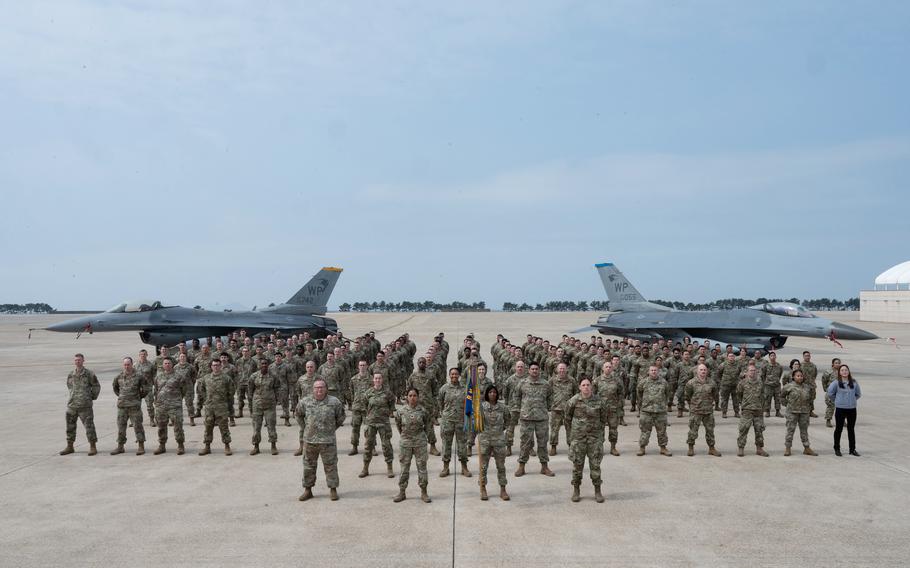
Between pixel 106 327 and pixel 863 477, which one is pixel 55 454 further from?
pixel 106 327

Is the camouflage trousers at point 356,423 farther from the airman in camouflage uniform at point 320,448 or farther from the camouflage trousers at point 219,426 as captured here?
the camouflage trousers at point 219,426

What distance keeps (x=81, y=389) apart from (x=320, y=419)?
5513mm

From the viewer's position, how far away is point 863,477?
8906mm

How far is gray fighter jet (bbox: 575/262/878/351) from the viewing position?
21734 mm

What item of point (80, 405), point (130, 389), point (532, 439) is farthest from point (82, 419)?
point (532, 439)

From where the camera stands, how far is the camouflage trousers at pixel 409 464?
25.5 feet

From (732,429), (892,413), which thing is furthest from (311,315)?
(892,413)

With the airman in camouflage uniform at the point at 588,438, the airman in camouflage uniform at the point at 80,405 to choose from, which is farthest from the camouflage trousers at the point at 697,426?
the airman in camouflage uniform at the point at 80,405

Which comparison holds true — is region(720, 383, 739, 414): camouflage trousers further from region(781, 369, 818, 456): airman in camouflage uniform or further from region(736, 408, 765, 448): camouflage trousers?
region(736, 408, 765, 448): camouflage trousers

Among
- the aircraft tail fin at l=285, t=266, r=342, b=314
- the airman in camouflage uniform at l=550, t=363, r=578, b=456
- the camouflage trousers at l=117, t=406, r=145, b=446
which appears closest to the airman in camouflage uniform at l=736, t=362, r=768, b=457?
the airman in camouflage uniform at l=550, t=363, r=578, b=456

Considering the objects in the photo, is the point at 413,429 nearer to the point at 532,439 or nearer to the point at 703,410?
→ the point at 532,439

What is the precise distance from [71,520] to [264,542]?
2636 mm

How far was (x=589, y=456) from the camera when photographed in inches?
308

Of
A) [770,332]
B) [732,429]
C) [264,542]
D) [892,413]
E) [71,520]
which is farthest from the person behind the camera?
[770,332]
